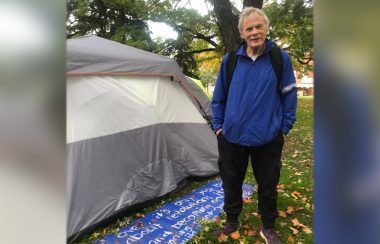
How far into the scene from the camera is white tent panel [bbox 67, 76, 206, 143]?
3137 mm

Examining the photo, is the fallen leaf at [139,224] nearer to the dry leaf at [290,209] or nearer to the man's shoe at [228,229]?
the man's shoe at [228,229]

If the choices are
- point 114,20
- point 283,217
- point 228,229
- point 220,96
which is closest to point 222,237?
point 228,229

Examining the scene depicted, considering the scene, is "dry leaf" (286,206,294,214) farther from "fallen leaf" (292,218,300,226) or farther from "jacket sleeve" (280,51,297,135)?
"jacket sleeve" (280,51,297,135)

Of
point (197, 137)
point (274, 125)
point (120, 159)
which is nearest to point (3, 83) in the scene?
point (274, 125)

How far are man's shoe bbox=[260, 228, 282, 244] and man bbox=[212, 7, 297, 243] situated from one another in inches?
11.6

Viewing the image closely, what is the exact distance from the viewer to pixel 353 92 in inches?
27.7

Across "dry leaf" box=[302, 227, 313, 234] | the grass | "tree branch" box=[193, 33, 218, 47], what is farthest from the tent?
"tree branch" box=[193, 33, 218, 47]

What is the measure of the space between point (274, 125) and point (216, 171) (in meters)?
2.23

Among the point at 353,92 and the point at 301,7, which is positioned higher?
the point at 301,7

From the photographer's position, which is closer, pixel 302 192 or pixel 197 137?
pixel 302 192

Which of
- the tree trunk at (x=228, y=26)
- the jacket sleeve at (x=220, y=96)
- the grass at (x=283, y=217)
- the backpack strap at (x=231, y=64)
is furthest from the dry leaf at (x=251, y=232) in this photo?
the tree trunk at (x=228, y=26)

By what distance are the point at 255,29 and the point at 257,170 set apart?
3.39 ft

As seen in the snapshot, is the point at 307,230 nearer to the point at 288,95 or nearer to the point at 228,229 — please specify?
the point at 228,229

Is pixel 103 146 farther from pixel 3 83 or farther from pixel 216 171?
pixel 3 83
